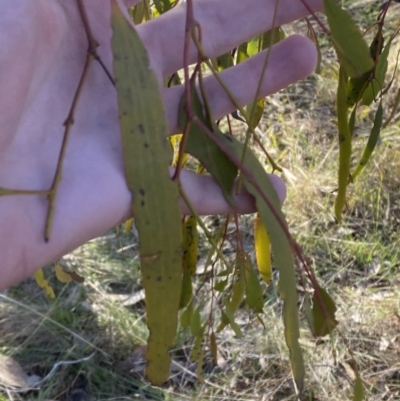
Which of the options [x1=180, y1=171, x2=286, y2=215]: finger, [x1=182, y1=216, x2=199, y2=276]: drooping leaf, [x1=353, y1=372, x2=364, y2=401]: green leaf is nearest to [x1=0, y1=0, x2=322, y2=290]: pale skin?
[x1=180, y1=171, x2=286, y2=215]: finger

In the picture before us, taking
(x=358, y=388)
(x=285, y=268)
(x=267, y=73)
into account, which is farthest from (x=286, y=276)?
(x=267, y=73)

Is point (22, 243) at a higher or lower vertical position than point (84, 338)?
higher

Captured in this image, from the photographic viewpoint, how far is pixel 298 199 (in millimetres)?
1582

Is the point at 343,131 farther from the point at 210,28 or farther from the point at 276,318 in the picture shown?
the point at 276,318

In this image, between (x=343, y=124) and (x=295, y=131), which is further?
(x=295, y=131)

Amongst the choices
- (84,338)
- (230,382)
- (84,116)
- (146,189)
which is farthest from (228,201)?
(84,338)

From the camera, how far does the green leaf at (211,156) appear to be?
0.63m

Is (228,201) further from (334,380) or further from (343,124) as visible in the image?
(334,380)

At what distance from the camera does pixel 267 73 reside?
2.56 feet

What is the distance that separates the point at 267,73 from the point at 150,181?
296 millimetres

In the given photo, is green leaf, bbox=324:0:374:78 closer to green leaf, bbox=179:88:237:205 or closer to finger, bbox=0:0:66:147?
green leaf, bbox=179:88:237:205

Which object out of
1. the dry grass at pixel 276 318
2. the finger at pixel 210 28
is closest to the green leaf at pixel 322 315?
the finger at pixel 210 28

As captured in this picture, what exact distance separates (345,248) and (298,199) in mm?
185

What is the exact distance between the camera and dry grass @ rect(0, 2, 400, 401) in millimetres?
1311
